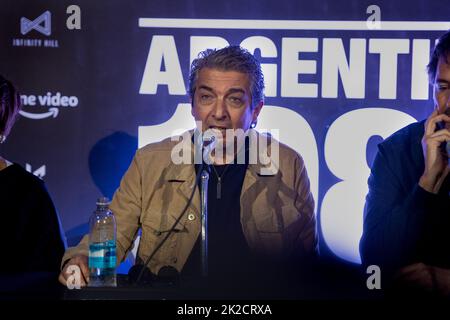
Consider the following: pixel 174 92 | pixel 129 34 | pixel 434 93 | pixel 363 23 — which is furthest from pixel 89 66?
pixel 434 93

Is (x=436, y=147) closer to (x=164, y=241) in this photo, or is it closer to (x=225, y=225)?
(x=225, y=225)

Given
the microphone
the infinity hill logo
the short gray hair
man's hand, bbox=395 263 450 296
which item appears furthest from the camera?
the infinity hill logo

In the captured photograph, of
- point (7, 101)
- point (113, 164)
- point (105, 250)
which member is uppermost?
point (7, 101)

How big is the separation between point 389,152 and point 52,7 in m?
1.60

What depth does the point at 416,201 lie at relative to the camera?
246 cm

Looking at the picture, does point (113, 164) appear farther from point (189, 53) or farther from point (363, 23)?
point (363, 23)

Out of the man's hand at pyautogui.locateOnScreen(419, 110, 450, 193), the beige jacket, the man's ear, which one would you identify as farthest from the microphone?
the man's hand at pyautogui.locateOnScreen(419, 110, 450, 193)

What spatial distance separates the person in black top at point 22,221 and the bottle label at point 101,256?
425mm

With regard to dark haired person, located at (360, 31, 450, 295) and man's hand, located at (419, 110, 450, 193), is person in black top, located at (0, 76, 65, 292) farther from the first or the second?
man's hand, located at (419, 110, 450, 193)

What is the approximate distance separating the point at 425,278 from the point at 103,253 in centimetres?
130

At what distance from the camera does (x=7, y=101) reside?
2502mm

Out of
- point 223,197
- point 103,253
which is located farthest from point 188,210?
point 103,253

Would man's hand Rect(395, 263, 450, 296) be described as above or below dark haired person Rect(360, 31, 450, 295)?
below

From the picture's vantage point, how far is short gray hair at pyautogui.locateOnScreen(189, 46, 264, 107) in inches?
102
